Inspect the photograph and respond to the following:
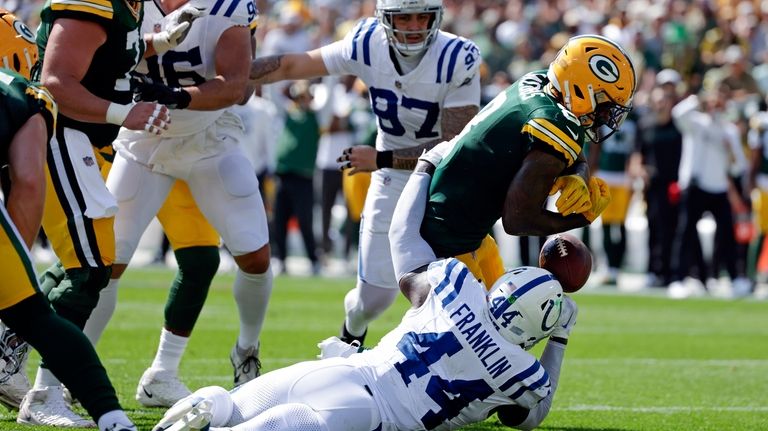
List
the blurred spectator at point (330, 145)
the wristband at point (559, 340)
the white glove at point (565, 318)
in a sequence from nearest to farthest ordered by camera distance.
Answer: the white glove at point (565, 318)
the wristband at point (559, 340)
the blurred spectator at point (330, 145)

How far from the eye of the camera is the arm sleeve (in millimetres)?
5004

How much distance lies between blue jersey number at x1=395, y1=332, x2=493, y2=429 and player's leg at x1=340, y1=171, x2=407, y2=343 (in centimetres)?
187

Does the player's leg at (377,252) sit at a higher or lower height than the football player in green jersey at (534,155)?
lower

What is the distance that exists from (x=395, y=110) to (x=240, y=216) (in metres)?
0.92

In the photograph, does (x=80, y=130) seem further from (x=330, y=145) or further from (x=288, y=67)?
(x=330, y=145)

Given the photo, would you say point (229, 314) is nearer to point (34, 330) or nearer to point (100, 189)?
point (100, 189)

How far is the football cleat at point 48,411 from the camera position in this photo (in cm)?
512

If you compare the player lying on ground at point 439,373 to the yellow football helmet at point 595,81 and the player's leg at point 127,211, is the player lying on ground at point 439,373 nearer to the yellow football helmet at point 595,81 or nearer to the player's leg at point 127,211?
the yellow football helmet at point 595,81

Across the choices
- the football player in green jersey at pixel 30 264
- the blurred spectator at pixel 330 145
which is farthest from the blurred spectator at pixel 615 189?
the football player in green jersey at pixel 30 264

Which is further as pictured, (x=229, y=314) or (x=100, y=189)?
(x=229, y=314)

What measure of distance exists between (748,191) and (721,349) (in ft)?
17.6

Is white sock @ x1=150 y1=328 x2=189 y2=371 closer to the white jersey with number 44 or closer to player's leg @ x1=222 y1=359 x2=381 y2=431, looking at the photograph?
player's leg @ x1=222 y1=359 x2=381 y2=431

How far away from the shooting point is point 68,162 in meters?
5.11

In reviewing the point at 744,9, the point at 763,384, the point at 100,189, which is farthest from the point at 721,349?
the point at 744,9
